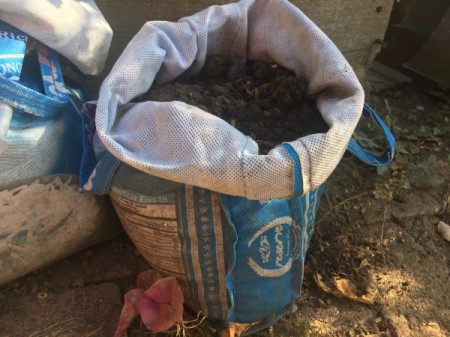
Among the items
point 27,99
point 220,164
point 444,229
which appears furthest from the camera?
point 444,229

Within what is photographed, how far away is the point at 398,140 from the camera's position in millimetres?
1820

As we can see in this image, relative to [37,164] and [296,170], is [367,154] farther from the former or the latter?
[37,164]

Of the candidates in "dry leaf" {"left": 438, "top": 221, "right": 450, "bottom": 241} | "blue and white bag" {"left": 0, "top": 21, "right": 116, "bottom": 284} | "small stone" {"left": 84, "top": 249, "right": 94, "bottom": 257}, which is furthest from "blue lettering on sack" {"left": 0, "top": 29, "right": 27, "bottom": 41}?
"dry leaf" {"left": 438, "top": 221, "right": 450, "bottom": 241}

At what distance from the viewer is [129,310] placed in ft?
3.80

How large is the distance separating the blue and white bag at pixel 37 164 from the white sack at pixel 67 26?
0.04m

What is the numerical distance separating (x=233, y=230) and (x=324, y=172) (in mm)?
253

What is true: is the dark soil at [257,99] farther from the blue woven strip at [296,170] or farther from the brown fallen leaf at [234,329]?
the brown fallen leaf at [234,329]

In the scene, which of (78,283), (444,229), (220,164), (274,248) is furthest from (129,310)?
(444,229)

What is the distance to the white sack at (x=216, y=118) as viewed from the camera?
85cm

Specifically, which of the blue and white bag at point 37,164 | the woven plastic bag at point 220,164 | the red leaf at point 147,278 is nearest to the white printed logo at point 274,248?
the woven plastic bag at point 220,164

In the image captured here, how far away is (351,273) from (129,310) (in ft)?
2.24

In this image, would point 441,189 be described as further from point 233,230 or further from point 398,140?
point 233,230

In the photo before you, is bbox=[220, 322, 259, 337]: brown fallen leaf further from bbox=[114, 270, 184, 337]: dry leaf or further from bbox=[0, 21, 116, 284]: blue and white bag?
bbox=[0, 21, 116, 284]: blue and white bag

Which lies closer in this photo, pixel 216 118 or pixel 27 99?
pixel 216 118
